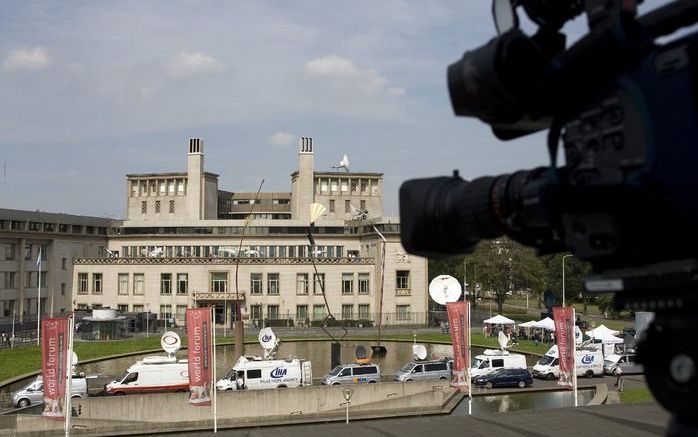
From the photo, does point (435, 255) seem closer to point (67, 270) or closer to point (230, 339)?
point (230, 339)

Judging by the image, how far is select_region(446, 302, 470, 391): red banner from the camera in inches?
953

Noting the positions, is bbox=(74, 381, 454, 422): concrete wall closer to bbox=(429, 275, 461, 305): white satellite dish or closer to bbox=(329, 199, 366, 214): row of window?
bbox=(429, 275, 461, 305): white satellite dish

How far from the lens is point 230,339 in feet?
165

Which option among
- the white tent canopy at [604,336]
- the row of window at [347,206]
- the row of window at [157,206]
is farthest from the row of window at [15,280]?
the white tent canopy at [604,336]

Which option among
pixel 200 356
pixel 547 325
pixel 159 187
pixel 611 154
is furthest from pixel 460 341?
pixel 159 187

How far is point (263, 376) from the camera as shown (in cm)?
2983

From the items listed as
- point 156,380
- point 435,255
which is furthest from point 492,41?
point 156,380

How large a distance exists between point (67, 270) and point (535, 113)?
67.4 m

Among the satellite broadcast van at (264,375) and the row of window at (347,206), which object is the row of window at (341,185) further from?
the satellite broadcast van at (264,375)

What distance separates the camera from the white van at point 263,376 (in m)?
29.8

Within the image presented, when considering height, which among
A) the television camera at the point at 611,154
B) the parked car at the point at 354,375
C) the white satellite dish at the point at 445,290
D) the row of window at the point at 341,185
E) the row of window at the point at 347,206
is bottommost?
the parked car at the point at 354,375

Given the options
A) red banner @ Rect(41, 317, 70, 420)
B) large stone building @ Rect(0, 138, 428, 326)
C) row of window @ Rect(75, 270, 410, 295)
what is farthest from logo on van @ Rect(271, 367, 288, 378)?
row of window @ Rect(75, 270, 410, 295)

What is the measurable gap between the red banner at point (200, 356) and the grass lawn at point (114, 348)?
16103 millimetres

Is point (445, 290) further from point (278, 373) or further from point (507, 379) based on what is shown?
point (278, 373)
